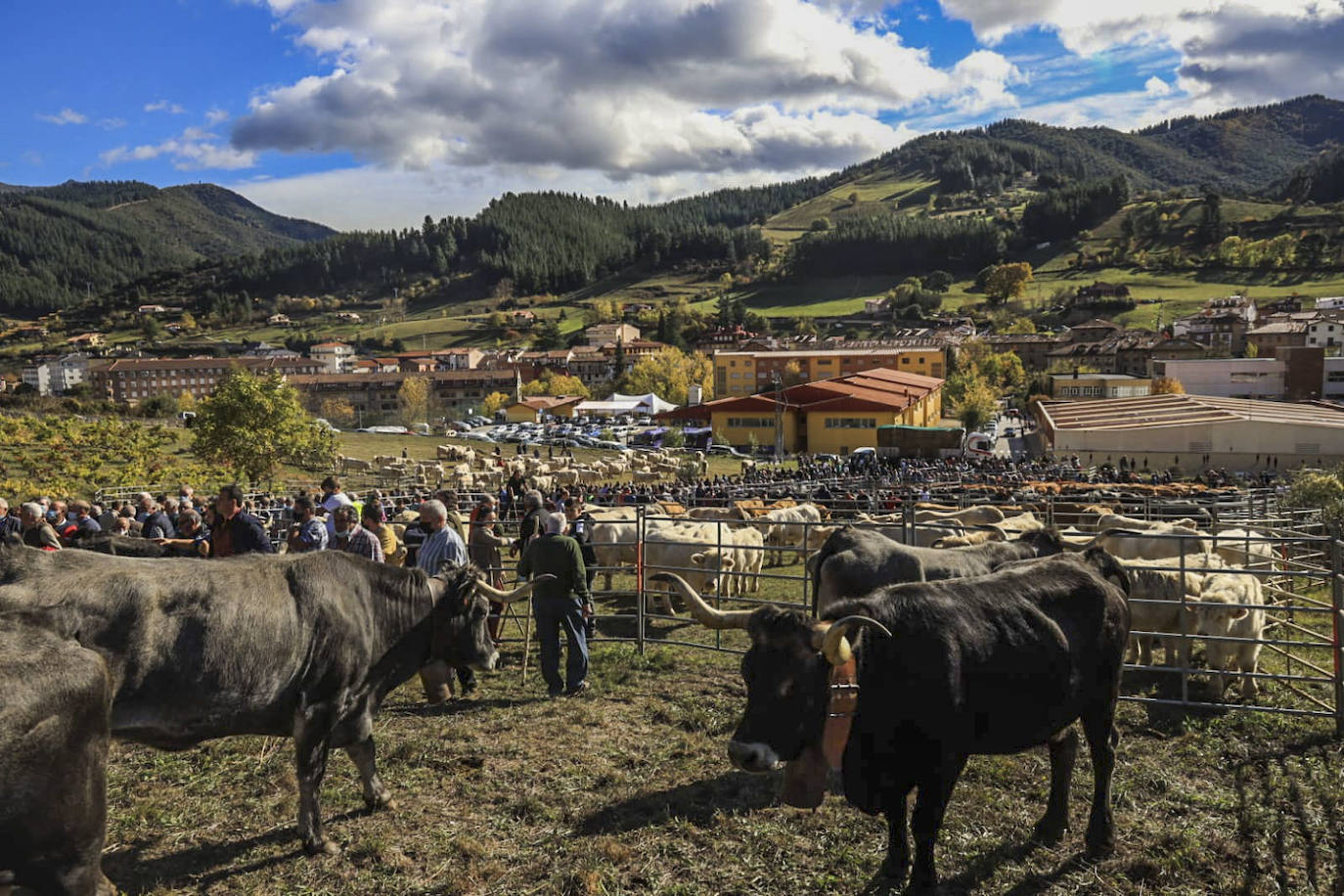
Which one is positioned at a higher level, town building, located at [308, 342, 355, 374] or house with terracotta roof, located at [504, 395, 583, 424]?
town building, located at [308, 342, 355, 374]

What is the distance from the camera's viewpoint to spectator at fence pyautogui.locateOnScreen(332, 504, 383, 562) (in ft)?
28.5

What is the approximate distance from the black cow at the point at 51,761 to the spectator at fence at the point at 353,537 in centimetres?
428

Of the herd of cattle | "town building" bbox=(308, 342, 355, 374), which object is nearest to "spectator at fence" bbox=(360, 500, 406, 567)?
the herd of cattle

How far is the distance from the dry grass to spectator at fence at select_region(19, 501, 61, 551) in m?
3.78

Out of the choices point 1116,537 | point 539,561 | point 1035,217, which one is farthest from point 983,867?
point 1035,217

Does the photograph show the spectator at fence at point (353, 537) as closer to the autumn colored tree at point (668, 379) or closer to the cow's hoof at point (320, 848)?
the cow's hoof at point (320, 848)

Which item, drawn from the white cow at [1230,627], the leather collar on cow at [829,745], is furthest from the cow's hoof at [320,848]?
the white cow at [1230,627]

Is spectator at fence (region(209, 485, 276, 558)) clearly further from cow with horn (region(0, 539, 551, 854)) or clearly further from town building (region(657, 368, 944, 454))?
town building (region(657, 368, 944, 454))

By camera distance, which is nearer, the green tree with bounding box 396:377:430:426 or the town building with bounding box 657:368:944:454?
the town building with bounding box 657:368:944:454

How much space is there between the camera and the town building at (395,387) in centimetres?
9619

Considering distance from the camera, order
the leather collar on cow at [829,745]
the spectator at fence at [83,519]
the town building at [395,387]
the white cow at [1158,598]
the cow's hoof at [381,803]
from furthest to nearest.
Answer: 1. the town building at [395,387]
2. the spectator at fence at [83,519]
3. the white cow at [1158,598]
4. the cow's hoof at [381,803]
5. the leather collar on cow at [829,745]

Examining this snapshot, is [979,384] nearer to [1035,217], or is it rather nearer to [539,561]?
[539,561]

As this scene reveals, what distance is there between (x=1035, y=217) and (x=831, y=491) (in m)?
143

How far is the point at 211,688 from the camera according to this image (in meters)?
4.91
